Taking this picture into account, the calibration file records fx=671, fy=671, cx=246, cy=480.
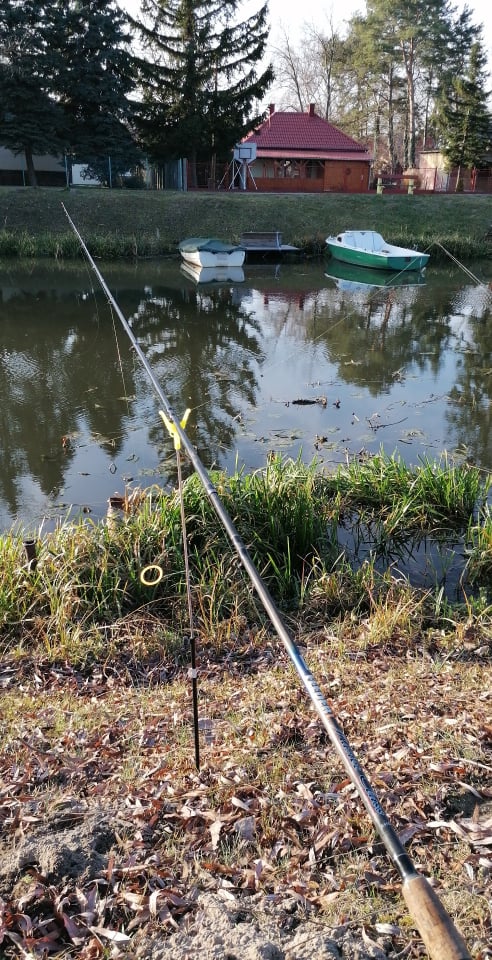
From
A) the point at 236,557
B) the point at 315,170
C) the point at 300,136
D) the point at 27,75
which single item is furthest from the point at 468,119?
the point at 236,557

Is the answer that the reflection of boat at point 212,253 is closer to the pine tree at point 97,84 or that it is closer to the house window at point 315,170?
the pine tree at point 97,84

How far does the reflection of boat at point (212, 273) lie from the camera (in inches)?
931

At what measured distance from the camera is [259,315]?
18.3 meters

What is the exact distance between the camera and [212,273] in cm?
2466

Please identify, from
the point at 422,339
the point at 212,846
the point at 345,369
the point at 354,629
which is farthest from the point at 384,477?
the point at 422,339

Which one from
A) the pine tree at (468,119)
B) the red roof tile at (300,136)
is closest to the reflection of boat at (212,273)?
the red roof tile at (300,136)

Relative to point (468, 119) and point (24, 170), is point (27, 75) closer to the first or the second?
point (24, 170)

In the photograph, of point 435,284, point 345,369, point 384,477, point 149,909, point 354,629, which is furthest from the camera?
point 435,284

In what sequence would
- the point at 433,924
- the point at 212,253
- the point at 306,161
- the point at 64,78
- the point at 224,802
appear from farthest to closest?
the point at 306,161 → the point at 64,78 → the point at 212,253 → the point at 224,802 → the point at 433,924

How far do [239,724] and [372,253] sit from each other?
2330 centimetres

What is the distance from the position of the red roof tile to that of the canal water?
2241 centimetres

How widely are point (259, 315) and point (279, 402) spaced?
25.3ft

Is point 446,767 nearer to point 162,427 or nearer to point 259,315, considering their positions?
point 162,427

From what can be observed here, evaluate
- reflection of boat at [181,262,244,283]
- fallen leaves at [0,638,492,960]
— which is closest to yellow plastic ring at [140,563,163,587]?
fallen leaves at [0,638,492,960]
